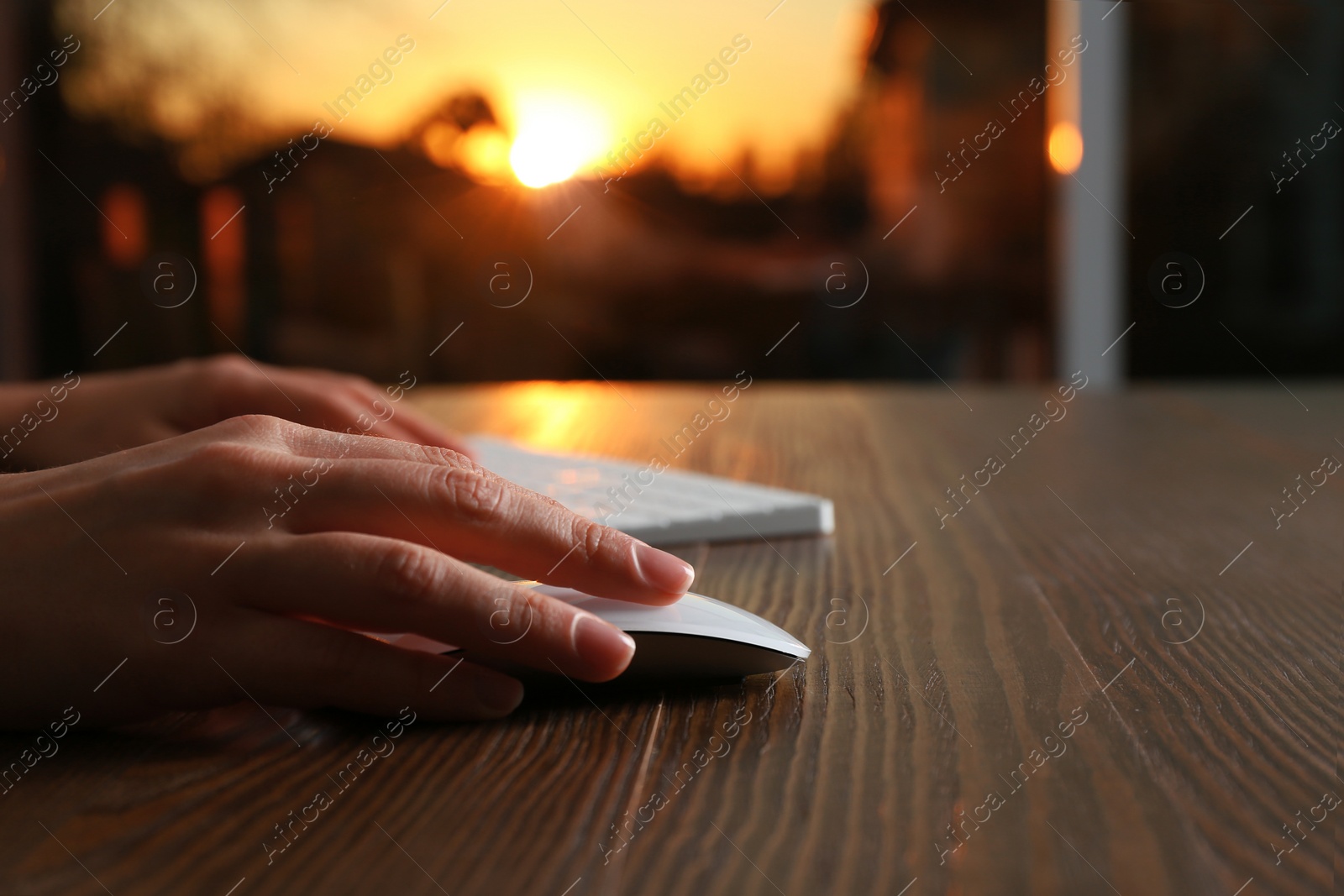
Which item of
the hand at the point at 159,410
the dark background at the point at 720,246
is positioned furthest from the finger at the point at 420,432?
the dark background at the point at 720,246

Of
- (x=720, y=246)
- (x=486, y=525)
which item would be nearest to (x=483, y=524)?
(x=486, y=525)

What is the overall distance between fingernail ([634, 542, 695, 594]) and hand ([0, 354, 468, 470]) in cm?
53

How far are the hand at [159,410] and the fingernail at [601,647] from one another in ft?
1.85

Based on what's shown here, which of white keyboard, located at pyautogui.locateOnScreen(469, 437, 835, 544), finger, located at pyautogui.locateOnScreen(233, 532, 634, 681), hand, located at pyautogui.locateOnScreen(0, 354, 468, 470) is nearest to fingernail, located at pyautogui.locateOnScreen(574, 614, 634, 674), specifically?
finger, located at pyautogui.locateOnScreen(233, 532, 634, 681)

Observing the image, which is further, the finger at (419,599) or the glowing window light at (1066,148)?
the glowing window light at (1066,148)

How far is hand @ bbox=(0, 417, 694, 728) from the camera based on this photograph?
1.39ft

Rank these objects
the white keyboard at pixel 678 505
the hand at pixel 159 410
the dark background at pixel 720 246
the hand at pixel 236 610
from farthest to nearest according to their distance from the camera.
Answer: the dark background at pixel 720 246 → the hand at pixel 159 410 → the white keyboard at pixel 678 505 → the hand at pixel 236 610

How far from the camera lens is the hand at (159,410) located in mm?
967

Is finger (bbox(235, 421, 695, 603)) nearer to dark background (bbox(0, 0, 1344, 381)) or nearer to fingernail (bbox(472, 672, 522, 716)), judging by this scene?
fingernail (bbox(472, 672, 522, 716))

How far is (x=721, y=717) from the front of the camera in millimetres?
431

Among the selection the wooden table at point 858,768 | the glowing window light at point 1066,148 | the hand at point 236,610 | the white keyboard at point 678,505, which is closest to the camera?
the wooden table at point 858,768

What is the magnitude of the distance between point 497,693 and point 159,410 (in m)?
0.67

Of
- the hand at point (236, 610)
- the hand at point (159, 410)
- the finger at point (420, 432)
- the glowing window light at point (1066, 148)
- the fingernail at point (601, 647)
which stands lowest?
the fingernail at point (601, 647)

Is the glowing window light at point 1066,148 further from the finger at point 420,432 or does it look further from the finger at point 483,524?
the finger at point 483,524
